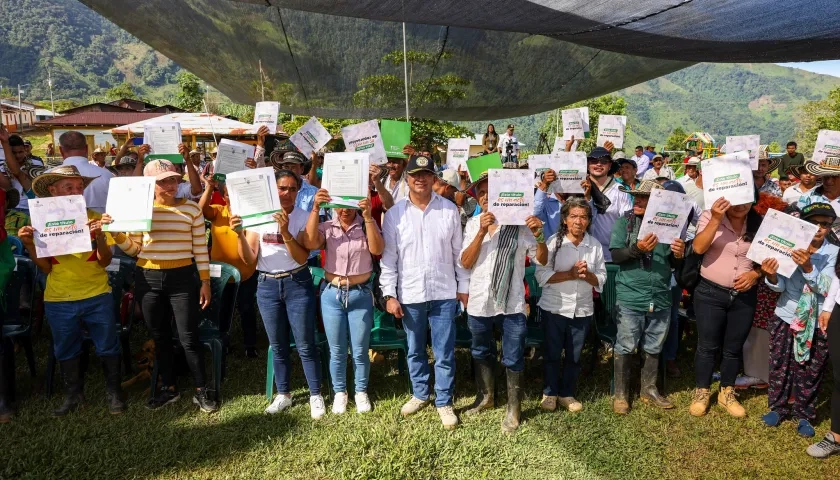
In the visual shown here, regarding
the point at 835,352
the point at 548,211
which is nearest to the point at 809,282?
the point at 835,352

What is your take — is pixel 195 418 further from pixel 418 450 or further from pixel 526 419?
pixel 526 419

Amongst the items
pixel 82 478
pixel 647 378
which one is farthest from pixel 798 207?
pixel 82 478

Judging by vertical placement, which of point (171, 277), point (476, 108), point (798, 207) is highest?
point (476, 108)

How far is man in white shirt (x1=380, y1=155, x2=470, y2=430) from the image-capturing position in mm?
4062

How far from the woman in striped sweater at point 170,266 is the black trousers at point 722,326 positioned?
13.7 feet

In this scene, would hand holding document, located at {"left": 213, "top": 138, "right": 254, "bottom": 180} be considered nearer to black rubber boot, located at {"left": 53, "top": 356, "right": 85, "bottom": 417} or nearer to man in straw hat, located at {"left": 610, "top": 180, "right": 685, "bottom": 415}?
black rubber boot, located at {"left": 53, "top": 356, "right": 85, "bottom": 417}

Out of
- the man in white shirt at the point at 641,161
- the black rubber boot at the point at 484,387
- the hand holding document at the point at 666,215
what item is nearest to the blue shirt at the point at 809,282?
the hand holding document at the point at 666,215

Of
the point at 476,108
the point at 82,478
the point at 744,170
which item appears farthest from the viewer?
the point at 476,108

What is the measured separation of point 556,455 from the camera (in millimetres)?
3926

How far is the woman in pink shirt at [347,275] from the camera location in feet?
13.5

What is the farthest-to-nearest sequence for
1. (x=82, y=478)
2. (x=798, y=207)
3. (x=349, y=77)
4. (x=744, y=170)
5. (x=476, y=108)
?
(x=476, y=108)
(x=349, y=77)
(x=798, y=207)
(x=744, y=170)
(x=82, y=478)

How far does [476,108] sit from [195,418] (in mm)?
4228

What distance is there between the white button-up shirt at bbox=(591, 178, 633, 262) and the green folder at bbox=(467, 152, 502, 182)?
5.27 ft

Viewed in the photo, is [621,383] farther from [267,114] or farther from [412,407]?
[267,114]
